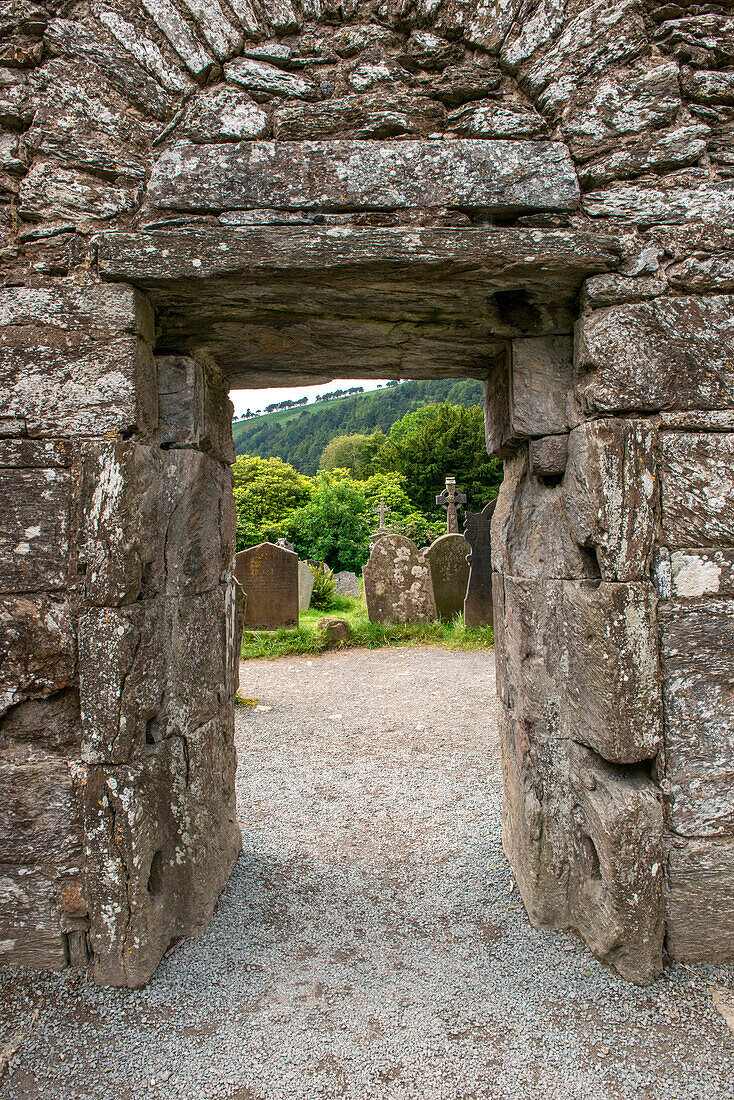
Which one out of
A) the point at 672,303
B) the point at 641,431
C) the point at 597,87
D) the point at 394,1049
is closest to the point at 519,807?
the point at 394,1049

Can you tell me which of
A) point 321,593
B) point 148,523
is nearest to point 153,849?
point 148,523

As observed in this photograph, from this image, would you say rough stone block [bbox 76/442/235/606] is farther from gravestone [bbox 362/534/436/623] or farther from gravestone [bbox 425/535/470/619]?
gravestone [bbox 425/535/470/619]

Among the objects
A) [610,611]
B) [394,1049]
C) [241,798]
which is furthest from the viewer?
[241,798]

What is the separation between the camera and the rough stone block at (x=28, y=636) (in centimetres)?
212

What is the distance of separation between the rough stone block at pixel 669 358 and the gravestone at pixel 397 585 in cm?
674

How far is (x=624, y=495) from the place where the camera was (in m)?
2.07

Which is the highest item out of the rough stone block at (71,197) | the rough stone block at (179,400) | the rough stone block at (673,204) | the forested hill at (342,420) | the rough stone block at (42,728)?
the forested hill at (342,420)

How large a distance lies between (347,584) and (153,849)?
41.8 feet

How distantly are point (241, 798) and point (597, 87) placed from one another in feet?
13.7

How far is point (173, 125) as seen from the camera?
220 centimetres

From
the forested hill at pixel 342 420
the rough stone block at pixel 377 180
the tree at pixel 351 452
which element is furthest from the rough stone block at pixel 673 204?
the forested hill at pixel 342 420

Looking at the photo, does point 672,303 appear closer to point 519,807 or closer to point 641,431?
point 641,431

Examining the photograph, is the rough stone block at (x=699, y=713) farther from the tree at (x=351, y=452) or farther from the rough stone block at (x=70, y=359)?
the tree at (x=351, y=452)

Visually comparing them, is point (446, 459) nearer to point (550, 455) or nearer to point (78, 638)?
point (550, 455)
